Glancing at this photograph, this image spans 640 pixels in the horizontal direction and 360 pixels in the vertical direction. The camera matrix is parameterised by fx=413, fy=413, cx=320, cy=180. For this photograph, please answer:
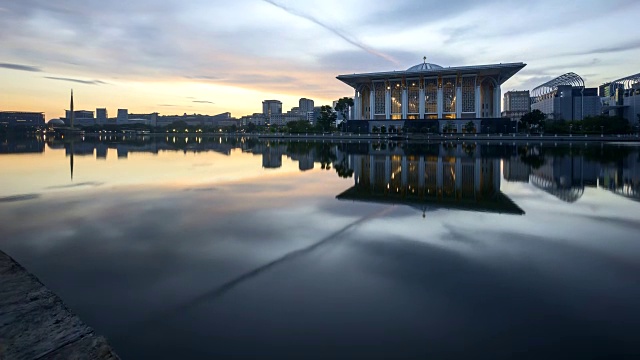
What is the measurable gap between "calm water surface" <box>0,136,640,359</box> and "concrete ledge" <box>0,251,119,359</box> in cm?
29

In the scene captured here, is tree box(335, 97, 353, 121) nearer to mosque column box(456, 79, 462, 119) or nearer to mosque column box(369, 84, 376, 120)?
mosque column box(369, 84, 376, 120)

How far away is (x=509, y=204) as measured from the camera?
1423 centimetres

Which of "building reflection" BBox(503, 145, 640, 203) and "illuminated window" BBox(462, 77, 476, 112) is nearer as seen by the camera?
"building reflection" BBox(503, 145, 640, 203)

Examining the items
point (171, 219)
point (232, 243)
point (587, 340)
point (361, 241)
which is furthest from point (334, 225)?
point (587, 340)

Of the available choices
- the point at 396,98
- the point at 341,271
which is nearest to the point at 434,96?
the point at 396,98

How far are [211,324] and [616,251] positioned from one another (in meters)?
8.12

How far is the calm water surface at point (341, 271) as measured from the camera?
4867mm

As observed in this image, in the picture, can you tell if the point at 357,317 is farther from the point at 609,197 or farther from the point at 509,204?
the point at 609,197

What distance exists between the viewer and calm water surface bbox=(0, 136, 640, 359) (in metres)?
4.87

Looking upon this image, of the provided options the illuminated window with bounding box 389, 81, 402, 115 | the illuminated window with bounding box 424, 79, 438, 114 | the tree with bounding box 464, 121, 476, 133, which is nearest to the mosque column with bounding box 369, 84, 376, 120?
the illuminated window with bounding box 389, 81, 402, 115

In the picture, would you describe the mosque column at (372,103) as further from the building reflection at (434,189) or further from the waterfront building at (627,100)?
the building reflection at (434,189)

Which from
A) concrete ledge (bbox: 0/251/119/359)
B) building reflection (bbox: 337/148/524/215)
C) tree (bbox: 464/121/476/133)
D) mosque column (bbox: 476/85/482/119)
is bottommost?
concrete ledge (bbox: 0/251/119/359)

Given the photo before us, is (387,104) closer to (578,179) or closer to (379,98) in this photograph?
(379,98)

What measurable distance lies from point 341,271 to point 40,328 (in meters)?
4.37
